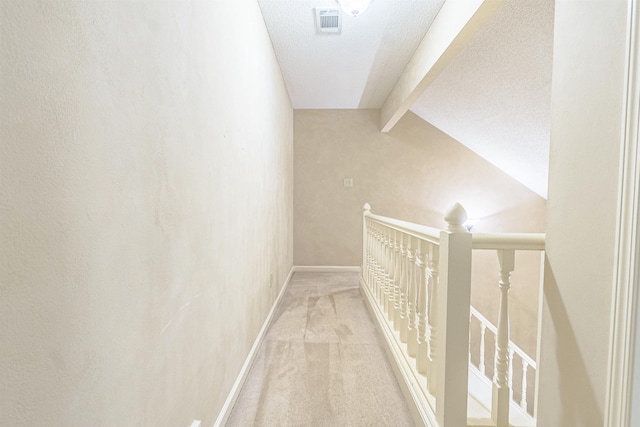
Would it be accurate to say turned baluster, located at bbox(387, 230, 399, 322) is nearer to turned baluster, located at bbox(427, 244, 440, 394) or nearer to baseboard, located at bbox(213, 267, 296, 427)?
turned baluster, located at bbox(427, 244, 440, 394)

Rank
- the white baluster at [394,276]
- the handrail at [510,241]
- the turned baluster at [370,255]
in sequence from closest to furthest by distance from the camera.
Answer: the handrail at [510,241] < the white baluster at [394,276] < the turned baluster at [370,255]

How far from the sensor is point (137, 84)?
0.76 metres

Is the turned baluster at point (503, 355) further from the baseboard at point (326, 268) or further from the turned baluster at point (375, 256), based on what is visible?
the baseboard at point (326, 268)

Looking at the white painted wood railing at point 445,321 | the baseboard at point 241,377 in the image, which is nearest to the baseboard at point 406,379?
the white painted wood railing at point 445,321

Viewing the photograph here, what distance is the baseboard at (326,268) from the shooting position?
474 cm

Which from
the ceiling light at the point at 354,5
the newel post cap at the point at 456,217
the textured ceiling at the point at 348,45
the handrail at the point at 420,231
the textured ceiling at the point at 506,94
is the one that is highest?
the textured ceiling at the point at 348,45

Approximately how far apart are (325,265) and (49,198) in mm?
4374

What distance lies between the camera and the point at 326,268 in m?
4.77

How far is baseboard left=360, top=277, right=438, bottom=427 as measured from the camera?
4.47 ft

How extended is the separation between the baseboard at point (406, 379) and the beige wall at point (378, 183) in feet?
7.60

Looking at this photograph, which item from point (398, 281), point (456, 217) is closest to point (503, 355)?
point (456, 217)

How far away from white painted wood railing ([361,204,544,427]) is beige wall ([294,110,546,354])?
2.78 m

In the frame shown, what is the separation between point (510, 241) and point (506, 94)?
228 cm

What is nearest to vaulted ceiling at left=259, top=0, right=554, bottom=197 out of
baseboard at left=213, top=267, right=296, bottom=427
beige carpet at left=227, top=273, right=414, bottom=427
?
beige carpet at left=227, top=273, right=414, bottom=427
